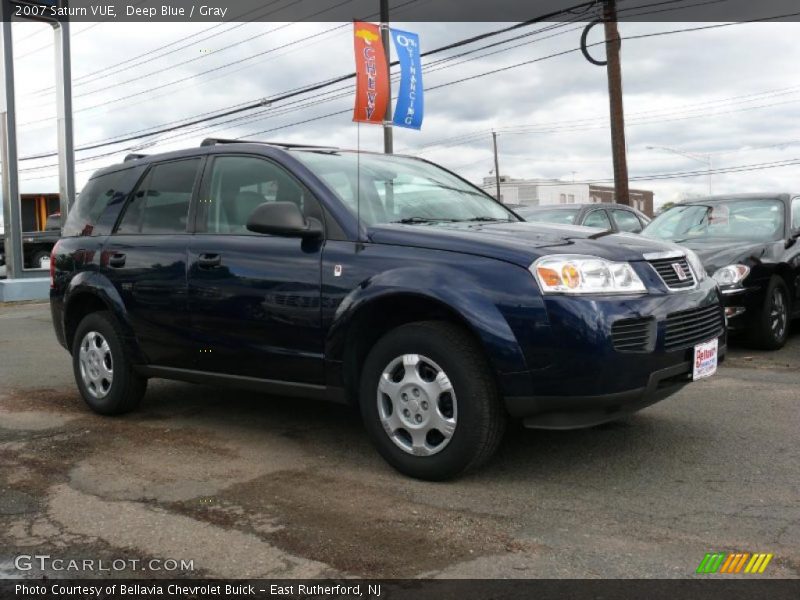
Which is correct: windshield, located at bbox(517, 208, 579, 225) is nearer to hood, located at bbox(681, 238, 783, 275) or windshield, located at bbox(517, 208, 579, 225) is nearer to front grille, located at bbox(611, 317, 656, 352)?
hood, located at bbox(681, 238, 783, 275)

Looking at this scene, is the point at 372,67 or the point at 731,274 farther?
the point at 372,67

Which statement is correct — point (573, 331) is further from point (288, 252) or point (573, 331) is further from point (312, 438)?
point (312, 438)

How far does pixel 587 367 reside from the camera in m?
3.53

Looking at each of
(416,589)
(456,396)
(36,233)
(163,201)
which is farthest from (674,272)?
(36,233)

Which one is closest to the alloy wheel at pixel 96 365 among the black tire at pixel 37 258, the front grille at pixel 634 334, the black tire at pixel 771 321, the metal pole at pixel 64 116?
the front grille at pixel 634 334

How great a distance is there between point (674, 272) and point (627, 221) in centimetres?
850

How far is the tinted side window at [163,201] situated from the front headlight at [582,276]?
2.45 metres

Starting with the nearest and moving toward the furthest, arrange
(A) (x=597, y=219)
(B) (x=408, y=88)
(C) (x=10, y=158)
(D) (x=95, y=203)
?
(D) (x=95, y=203), (A) (x=597, y=219), (B) (x=408, y=88), (C) (x=10, y=158)

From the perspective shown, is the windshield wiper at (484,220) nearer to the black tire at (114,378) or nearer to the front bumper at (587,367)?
the front bumper at (587,367)

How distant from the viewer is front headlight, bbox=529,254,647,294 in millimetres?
3598

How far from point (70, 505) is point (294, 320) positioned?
4.58 feet

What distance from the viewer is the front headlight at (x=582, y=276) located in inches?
142

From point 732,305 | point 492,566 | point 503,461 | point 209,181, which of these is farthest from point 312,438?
point 732,305

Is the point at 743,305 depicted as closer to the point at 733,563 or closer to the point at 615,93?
the point at 733,563
